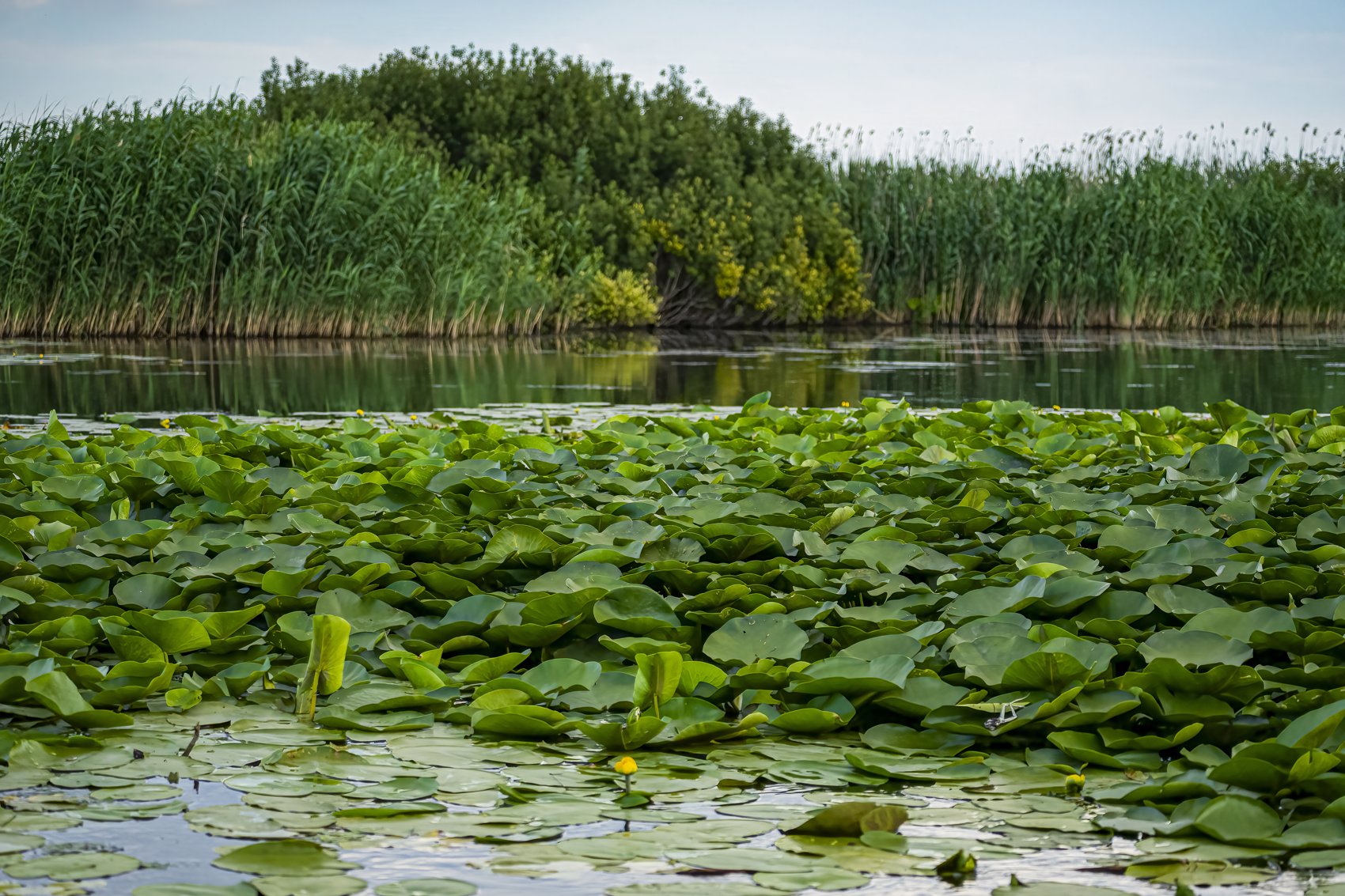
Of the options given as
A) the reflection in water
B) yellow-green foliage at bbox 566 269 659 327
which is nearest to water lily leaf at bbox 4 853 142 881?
the reflection in water

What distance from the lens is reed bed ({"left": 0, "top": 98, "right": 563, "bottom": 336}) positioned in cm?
1405

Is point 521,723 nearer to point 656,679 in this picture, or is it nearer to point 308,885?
point 656,679

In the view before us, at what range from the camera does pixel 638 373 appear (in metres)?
11.9

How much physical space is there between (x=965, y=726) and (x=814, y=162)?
75.9ft

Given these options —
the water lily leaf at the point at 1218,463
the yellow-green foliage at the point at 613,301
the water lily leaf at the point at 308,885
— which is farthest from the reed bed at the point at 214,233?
the water lily leaf at the point at 308,885

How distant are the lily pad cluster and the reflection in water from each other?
14.0 feet

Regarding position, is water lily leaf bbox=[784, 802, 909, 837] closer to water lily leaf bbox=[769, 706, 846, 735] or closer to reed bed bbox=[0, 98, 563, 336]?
water lily leaf bbox=[769, 706, 846, 735]

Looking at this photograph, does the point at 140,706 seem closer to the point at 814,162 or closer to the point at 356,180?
the point at 356,180

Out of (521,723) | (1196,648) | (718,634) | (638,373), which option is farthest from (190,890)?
(638,373)

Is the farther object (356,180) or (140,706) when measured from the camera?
(356,180)

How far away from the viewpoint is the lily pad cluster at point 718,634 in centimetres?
210

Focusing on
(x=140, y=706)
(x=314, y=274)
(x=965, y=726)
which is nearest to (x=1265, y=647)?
(x=965, y=726)

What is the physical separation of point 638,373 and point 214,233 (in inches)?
228

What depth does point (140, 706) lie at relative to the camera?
2471mm
